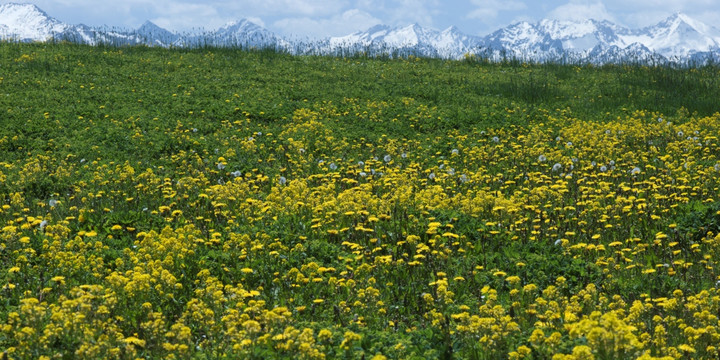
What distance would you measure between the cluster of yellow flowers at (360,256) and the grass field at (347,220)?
0.03 m

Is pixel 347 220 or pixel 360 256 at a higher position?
pixel 347 220

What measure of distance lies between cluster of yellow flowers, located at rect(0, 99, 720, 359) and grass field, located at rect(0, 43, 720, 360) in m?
0.03

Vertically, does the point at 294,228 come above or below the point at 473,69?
below

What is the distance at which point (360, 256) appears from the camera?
20.1ft

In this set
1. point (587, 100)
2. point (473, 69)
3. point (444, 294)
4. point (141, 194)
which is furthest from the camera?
point (473, 69)

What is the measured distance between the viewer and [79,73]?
716 inches

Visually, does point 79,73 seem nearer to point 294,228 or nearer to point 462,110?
point 462,110

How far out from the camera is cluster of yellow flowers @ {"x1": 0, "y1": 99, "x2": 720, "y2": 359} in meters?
4.41

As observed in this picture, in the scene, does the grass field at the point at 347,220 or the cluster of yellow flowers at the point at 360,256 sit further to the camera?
the grass field at the point at 347,220

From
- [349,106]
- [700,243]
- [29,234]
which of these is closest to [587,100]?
[349,106]

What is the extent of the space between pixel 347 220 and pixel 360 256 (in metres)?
1.81

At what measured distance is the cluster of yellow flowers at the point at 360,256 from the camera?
4.41 metres

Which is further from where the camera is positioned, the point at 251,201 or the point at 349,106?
the point at 349,106

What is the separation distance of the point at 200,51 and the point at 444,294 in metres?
21.5
